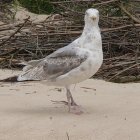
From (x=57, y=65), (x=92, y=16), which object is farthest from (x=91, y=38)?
(x=57, y=65)

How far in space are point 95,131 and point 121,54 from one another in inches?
189

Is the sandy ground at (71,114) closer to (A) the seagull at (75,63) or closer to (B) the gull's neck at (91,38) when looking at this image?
(A) the seagull at (75,63)

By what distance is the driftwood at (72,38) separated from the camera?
33.4ft

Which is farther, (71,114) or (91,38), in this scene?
(71,114)

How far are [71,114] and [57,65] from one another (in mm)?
591

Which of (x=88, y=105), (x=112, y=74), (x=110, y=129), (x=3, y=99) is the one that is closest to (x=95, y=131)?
(x=110, y=129)

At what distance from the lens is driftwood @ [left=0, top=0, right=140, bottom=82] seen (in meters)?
10.2

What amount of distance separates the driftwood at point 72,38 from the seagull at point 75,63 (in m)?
3.20

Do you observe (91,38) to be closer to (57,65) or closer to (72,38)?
(57,65)

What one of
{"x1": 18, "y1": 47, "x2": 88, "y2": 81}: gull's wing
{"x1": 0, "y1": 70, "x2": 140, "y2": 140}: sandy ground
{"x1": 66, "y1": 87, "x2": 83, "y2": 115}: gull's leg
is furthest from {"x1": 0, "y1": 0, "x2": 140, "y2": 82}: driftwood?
{"x1": 18, "y1": 47, "x2": 88, "y2": 81}: gull's wing

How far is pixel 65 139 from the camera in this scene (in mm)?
5664

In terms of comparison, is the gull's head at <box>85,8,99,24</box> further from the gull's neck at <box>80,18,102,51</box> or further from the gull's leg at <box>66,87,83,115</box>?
the gull's leg at <box>66,87,83,115</box>

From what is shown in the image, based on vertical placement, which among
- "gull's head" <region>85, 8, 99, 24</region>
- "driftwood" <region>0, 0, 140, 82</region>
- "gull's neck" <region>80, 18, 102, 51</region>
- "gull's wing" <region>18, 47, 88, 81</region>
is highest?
"gull's head" <region>85, 8, 99, 24</region>

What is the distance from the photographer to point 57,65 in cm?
668
